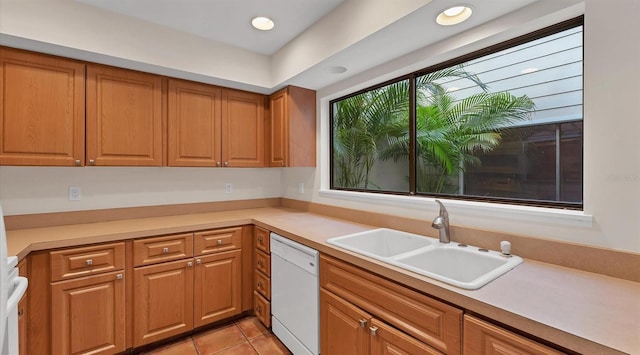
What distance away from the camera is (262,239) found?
2252 mm

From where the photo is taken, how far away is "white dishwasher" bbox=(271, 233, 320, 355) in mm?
1685

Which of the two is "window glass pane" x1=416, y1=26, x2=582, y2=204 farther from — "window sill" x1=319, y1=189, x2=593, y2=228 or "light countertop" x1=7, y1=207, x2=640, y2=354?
"light countertop" x1=7, y1=207, x2=640, y2=354

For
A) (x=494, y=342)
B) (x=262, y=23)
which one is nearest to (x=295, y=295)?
(x=494, y=342)

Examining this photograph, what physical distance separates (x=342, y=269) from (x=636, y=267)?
3.87ft

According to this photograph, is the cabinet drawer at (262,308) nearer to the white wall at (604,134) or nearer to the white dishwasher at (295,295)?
the white dishwasher at (295,295)

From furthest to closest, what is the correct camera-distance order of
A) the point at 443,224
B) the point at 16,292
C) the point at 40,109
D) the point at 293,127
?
the point at 293,127 < the point at 40,109 < the point at 443,224 < the point at 16,292

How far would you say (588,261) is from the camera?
3.84ft

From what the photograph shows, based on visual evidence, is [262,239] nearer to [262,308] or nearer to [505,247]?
[262,308]

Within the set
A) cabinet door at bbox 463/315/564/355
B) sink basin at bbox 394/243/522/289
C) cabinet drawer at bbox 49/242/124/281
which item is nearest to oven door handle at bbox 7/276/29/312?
cabinet drawer at bbox 49/242/124/281

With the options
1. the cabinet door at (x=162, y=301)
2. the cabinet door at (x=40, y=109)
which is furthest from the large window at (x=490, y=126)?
the cabinet door at (x=40, y=109)

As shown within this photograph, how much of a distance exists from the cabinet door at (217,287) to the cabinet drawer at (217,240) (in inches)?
1.8

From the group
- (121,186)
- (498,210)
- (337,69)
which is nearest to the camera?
(498,210)

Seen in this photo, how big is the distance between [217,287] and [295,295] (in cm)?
76

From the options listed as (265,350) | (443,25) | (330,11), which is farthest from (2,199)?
(443,25)
